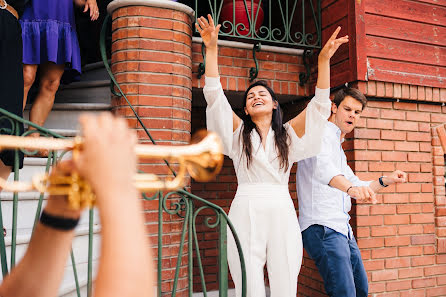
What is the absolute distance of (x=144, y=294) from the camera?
1.60ft

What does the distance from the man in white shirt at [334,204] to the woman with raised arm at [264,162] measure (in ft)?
0.75

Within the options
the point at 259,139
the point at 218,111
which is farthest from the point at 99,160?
the point at 259,139

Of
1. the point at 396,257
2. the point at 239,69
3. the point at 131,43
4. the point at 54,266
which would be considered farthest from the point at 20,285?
the point at 396,257

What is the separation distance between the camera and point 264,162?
7.46ft

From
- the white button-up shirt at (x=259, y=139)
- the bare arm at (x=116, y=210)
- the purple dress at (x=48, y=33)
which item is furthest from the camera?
the purple dress at (x=48, y=33)

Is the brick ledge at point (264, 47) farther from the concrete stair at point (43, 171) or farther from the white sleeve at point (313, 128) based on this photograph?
the white sleeve at point (313, 128)

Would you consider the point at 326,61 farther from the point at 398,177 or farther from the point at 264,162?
the point at 398,177

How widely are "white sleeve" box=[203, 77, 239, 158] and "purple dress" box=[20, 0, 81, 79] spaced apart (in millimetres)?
1361

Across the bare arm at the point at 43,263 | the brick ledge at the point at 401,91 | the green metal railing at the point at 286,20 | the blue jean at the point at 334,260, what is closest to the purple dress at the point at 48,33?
the green metal railing at the point at 286,20

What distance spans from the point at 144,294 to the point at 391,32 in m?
3.69

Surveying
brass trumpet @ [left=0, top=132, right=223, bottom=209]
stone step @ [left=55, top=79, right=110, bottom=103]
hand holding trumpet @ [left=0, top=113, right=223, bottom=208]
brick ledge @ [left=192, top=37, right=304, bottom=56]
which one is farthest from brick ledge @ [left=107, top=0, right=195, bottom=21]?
hand holding trumpet @ [left=0, top=113, right=223, bottom=208]

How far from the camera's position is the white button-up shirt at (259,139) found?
2.26m

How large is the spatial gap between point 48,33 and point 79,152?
2702 mm

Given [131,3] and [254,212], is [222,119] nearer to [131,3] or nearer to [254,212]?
[254,212]
